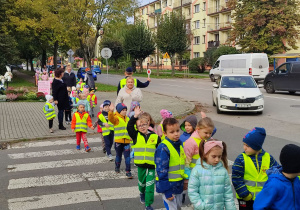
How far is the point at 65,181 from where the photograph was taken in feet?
19.9

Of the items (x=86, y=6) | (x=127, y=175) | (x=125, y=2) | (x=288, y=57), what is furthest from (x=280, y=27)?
(x=127, y=175)

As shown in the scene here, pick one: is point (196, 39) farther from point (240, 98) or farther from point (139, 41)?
point (240, 98)

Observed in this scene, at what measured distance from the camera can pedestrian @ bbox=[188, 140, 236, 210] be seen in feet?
10.6

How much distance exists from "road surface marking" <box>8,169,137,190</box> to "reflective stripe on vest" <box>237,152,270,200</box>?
318 centimetres

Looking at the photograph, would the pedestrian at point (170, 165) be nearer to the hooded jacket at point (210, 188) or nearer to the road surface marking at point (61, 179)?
the hooded jacket at point (210, 188)

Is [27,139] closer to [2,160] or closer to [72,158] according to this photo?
[2,160]

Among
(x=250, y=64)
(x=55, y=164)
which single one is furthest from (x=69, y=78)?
(x=250, y=64)

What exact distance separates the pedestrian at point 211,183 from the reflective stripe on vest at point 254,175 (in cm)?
30

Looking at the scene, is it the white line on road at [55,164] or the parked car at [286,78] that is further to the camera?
the parked car at [286,78]

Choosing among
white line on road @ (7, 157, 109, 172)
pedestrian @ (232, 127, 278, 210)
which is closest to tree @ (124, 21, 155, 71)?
white line on road @ (7, 157, 109, 172)

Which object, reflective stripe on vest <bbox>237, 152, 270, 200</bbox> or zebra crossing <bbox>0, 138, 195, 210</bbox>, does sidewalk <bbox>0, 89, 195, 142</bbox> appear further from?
reflective stripe on vest <bbox>237, 152, 270, 200</bbox>

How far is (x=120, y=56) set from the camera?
70.6 meters

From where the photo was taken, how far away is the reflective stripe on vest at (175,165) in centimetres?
384

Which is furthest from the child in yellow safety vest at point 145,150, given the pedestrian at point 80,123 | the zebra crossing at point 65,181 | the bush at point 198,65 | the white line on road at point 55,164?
the bush at point 198,65
